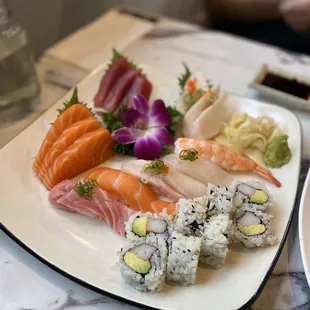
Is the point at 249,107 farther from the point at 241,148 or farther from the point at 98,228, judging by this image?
the point at 98,228

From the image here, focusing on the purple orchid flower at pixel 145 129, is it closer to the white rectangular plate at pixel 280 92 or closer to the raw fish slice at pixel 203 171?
the raw fish slice at pixel 203 171

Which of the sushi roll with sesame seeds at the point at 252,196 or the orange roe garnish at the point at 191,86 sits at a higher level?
the orange roe garnish at the point at 191,86

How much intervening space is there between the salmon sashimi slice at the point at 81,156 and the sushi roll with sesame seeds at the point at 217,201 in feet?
1.36

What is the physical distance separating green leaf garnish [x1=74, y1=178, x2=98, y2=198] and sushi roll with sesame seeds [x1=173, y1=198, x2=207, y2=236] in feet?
0.88

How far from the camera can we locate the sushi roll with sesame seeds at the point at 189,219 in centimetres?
119

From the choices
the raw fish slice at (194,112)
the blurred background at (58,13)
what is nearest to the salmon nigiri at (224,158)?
the raw fish slice at (194,112)

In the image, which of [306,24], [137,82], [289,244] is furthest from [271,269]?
[306,24]

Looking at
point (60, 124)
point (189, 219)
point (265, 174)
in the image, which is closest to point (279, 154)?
point (265, 174)

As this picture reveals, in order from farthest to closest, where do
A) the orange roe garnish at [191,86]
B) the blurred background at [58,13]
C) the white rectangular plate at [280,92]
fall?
1. the blurred background at [58,13]
2. the white rectangular plate at [280,92]
3. the orange roe garnish at [191,86]

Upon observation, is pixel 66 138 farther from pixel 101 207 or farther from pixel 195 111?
pixel 195 111

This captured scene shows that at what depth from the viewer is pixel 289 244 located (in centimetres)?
138

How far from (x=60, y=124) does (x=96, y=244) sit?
448 mm

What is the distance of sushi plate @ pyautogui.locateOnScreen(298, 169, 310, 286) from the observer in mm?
1222

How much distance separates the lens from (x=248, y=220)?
49.8 inches
